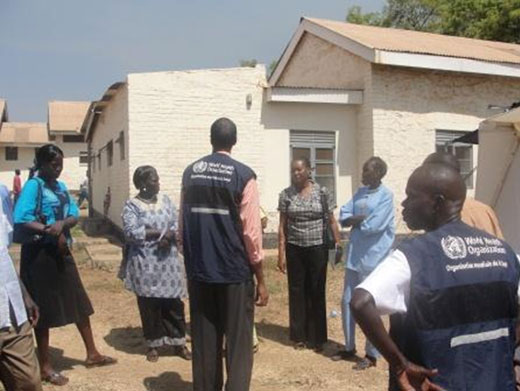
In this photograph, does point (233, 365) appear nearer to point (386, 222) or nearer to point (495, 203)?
point (386, 222)

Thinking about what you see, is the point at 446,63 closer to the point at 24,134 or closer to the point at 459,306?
the point at 459,306

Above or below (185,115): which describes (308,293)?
below

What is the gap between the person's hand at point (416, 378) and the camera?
2104 millimetres

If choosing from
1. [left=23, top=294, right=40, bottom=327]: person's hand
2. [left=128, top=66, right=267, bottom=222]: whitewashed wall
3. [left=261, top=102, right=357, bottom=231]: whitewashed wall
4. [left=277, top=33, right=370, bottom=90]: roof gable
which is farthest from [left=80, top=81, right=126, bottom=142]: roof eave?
[left=23, top=294, right=40, bottom=327]: person's hand

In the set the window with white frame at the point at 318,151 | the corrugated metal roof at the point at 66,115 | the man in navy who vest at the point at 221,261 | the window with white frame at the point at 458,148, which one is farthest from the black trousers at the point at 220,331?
the corrugated metal roof at the point at 66,115

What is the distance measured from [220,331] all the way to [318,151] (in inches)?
319

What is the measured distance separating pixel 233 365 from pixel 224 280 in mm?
572

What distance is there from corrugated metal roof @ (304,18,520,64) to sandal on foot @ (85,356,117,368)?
26.6ft

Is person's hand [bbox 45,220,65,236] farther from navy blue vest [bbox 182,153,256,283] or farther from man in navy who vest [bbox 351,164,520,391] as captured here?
man in navy who vest [bbox 351,164,520,391]

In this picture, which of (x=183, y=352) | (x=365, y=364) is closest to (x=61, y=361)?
(x=183, y=352)

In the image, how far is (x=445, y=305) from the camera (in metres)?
2.10

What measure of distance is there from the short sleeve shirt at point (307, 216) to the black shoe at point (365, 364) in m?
1.12

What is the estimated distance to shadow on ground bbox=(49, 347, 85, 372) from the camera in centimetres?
555

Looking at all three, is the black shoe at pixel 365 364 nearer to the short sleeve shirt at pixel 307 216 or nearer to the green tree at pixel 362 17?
the short sleeve shirt at pixel 307 216
